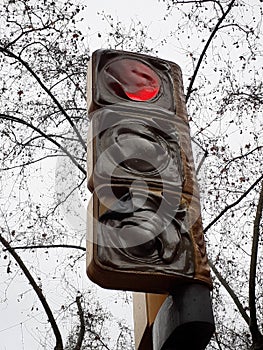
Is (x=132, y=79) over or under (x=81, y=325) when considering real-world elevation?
under

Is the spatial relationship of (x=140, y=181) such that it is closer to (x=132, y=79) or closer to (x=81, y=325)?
(x=132, y=79)

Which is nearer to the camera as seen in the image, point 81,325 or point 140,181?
point 140,181

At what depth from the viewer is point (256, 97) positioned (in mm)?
6176

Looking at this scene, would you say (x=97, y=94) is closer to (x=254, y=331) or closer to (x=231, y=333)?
(x=254, y=331)

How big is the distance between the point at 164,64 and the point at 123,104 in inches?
13.7

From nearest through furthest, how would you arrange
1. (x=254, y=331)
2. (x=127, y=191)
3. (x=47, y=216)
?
(x=127, y=191) < (x=254, y=331) < (x=47, y=216)

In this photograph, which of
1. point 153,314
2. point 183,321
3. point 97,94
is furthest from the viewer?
point 97,94

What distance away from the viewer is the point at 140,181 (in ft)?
5.45

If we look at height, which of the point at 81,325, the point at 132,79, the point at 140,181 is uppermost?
the point at 81,325

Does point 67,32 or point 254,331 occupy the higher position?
point 67,32

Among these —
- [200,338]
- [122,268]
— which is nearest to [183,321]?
[200,338]

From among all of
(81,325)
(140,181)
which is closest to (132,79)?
(140,181)

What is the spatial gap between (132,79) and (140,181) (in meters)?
0.45

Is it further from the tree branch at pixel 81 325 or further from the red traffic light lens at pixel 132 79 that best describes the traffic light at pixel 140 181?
the tree branch at pixel 81 325
